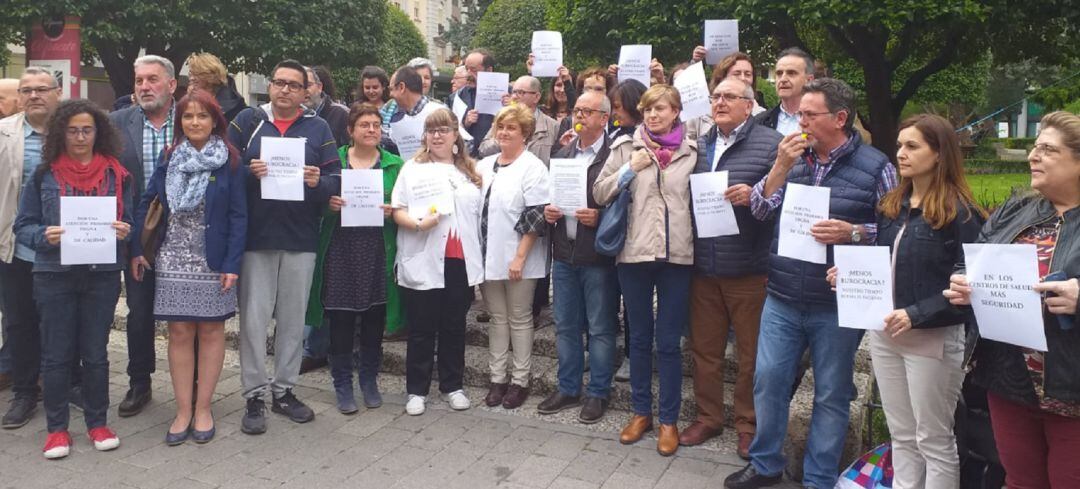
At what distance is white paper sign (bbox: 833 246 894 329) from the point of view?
325 cm

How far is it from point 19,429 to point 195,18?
1693cm

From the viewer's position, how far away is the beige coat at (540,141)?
19.4ft

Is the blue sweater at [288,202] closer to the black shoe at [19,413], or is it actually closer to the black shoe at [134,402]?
the black shoe at [134,402]

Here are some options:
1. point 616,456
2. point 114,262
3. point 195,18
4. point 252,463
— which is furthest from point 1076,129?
point 195,18

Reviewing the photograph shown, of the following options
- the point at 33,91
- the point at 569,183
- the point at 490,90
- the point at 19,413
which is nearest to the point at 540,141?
the point at 490,90

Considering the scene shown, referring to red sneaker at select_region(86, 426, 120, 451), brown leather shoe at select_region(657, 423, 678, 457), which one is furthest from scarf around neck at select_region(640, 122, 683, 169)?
red sneaker at select_region(86, 426, 120, 451)

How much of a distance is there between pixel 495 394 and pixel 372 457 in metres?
1.13

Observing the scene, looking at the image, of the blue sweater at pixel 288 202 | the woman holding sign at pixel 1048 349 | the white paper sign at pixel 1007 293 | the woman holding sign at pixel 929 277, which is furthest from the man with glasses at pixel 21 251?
the woman holding sign at pixel 1048 349

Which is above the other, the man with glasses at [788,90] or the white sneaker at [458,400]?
the man with glasses at [788,90]

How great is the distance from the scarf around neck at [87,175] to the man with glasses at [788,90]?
3.84m

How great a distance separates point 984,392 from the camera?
357cm

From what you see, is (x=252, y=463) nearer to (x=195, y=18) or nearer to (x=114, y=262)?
(x=114, y=262)

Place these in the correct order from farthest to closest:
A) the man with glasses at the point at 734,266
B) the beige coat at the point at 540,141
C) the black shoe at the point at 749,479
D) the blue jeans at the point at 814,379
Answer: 1. the beige coat at the point at 540,141
2. the man with glasses at the point at 734,266
3. the black shoe at the point at 749,479
4. the blue jeans at the point at 814,379

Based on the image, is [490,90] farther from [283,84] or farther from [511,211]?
[283,84]
